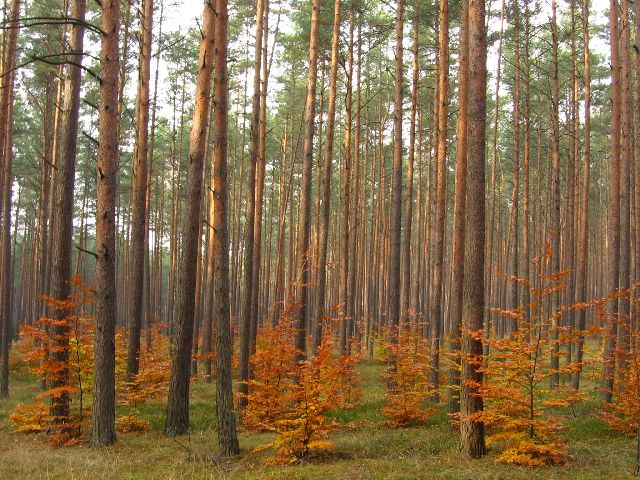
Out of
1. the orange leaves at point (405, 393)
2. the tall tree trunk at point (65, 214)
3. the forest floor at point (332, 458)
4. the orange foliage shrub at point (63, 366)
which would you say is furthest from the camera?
the orange leaves at point (405, 393)

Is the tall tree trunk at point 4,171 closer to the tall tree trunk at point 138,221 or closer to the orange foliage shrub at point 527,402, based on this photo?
the tall tree trunk at point 138,221

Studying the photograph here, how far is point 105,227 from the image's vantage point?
9.56 metres

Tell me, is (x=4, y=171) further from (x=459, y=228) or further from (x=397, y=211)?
(x=459, y=228)

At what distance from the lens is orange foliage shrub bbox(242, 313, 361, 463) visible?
8.87 metres

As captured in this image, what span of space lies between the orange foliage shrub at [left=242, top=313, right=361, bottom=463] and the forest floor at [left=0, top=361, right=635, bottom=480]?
14.0 inches

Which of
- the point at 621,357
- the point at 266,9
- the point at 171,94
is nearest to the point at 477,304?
the point at 621,357

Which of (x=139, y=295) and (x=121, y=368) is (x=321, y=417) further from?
(x=121, y=368)

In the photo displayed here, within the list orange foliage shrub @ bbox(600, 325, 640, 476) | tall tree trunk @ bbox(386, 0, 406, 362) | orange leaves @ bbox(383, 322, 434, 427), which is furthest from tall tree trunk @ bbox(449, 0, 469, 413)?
orange foliage shrub @ bbox(600, 325, 640, 476)

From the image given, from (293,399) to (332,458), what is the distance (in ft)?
4.56

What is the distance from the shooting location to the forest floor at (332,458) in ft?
25.0

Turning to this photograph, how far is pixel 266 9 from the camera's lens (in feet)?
56.6

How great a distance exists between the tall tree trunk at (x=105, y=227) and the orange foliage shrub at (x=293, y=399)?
100 inches

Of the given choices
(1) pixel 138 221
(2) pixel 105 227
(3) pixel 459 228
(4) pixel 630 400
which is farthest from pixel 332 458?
(1) pixel 138 221

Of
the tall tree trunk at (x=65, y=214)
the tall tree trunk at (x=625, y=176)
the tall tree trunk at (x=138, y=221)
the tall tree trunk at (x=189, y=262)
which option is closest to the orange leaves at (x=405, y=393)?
the tall tree trunk at (x=189, y=262)
